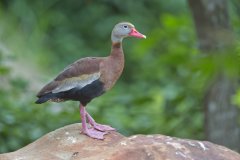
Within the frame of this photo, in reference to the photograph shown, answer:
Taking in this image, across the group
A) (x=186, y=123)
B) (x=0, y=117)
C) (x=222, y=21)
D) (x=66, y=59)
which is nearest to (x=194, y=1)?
(x=222, y=21)

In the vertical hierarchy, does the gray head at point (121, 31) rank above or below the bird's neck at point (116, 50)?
above

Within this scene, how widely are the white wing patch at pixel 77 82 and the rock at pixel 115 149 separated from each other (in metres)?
0.33

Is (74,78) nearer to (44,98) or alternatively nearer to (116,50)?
→ (44,98)

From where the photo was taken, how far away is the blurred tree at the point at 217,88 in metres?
7.45

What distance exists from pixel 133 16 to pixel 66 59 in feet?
5.32

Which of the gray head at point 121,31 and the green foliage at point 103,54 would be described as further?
the green foliage at point 103,54

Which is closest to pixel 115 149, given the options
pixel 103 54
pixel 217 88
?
pixel 217 88

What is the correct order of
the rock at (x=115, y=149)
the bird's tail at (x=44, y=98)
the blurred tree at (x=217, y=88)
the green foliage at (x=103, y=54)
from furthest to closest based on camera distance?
the green foliage at (x=103, y=54) → the blurred tree at (x=217, y=88) → the bird's tail at (x=44, y=98) → the rock at (x=115, y=149)

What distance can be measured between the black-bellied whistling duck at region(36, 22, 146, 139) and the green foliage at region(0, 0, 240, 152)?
548 mm

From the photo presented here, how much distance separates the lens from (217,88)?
25.4 ft

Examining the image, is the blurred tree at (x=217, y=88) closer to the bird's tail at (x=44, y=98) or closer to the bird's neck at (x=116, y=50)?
the bird's neck at (x=116, y=50)

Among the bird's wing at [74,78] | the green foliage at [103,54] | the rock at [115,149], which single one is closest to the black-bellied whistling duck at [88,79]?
the bird's wing at [74,78]

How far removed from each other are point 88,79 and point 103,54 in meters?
8.20

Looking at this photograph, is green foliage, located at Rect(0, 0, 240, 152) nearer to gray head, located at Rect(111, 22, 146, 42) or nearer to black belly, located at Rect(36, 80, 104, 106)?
gray head, located at Rect(111, 22, 146, 42)
